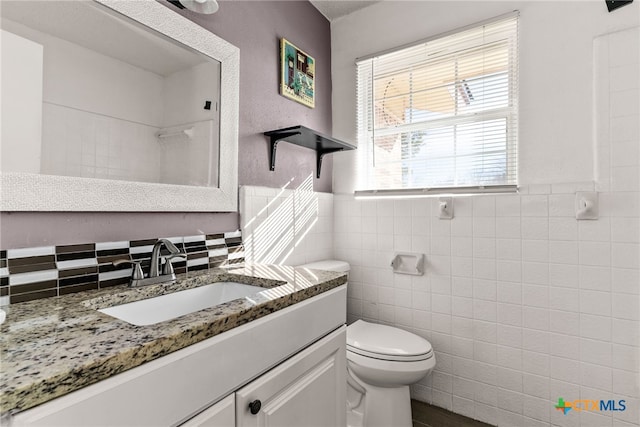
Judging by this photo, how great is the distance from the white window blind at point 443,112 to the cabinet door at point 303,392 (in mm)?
1168

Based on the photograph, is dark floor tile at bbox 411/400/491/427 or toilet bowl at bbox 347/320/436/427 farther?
dark floor tile at bbox 411/400/491/427

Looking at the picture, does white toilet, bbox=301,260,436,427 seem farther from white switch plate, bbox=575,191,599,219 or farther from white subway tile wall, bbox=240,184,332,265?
white switch plate, bbox=575,191,599,219

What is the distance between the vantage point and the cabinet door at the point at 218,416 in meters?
0.71

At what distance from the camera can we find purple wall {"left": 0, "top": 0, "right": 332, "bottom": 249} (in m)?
0.98

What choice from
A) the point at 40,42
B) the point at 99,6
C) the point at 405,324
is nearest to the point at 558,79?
the point at 405,324

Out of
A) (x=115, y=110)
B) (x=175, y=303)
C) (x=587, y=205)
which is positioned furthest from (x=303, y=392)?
(x=587, y=205)

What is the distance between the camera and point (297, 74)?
1987 mm

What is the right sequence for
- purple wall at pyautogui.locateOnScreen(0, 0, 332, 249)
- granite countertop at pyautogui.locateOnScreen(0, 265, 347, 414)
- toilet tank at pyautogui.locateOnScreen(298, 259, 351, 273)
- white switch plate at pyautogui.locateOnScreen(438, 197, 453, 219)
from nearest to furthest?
1. granite countertop at pyautogui.locateOnScreen(0, 265, 347, 414)
2. purple wall at pyautogui.locateOnScreen(0, 0, 332, 249)
3. white switch plate at pyautogui.locateOnScreen(438, 197, 453, 219)
4. toilet tank at pyautogui.locateOnScreen(298, 259, 351, 273)

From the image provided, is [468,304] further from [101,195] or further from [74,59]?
[74,59]

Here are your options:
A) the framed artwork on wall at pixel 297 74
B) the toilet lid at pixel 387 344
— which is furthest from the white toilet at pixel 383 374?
the framed artwork on wall at pixel 297 74

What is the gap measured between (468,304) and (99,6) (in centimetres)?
204

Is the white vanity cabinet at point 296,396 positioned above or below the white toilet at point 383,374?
above

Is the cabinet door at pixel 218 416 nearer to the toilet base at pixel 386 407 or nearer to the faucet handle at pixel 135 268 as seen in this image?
the faucet handle at pixel 135 268

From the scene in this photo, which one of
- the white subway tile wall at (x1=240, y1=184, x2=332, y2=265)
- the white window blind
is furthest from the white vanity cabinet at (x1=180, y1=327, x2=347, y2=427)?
the white window blind
